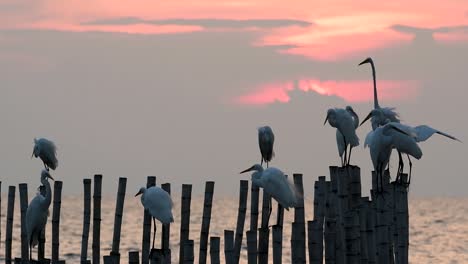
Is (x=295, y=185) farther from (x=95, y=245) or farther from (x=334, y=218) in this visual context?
(x=95, y=245)

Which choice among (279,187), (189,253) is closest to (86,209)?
(279,187)

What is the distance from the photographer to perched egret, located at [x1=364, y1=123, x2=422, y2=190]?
14.6 meters

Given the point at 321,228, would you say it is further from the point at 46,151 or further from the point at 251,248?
the point at 46,151

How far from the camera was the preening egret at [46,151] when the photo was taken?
19000 mm

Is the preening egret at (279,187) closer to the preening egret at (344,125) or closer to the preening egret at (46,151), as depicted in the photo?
the preening egret at (344,125)

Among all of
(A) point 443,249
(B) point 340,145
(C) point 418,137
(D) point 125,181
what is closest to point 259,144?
(B) point 340,145

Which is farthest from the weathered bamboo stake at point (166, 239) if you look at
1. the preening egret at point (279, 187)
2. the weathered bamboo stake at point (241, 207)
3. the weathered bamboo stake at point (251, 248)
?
the preening egret at point (279, 187)

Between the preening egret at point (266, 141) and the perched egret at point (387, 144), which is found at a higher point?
the preening egret at point (266, 141)

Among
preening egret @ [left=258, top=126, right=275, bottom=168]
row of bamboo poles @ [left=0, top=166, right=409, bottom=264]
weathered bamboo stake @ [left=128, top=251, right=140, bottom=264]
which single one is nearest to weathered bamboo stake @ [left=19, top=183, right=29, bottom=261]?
row of bamboo poles @ [left=0, top=166, right=409, bottom=264]

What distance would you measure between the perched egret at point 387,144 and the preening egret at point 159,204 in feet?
9.01

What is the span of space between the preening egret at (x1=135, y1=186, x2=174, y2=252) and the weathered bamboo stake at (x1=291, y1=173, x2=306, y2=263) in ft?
5.55

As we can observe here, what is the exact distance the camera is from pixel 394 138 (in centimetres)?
1466

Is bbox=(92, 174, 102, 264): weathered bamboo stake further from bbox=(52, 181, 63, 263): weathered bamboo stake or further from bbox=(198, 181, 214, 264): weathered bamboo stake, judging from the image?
bbox=(198, 181, 214, 264): weathered bamboo stake

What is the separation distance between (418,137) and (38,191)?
18.8 ft
